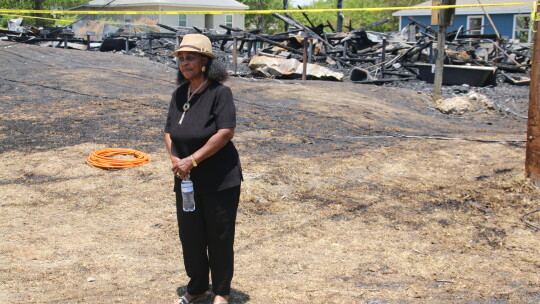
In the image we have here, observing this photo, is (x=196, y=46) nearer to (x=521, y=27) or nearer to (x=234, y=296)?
(x=234, y=296)

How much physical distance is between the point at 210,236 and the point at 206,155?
0.58m

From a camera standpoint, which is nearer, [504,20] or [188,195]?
[188,195]

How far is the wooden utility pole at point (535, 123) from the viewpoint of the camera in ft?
23.2

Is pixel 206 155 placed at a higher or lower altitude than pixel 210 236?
higher

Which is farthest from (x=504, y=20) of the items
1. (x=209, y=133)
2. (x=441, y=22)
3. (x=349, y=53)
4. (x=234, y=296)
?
(x=209, y=133)

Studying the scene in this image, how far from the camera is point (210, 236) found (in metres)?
3.95

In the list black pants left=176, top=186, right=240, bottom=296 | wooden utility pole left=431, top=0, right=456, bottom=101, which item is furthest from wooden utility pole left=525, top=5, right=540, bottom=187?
wooden utility pole left=431, top=0, right=456, bottom=101

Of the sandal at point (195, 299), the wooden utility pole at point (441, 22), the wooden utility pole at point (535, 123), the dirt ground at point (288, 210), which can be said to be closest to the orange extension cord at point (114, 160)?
the dirt ground at point (288, 210)

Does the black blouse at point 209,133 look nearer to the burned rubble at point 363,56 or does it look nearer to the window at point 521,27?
the burned rubble at point 363,56

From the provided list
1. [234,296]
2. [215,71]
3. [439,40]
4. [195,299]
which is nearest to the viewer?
[215,71]

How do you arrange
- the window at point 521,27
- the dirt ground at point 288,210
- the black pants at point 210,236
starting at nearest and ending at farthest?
1. the black pants at point 210,236
2. the dirt ground at point 288,210
3. the window at point 521,27

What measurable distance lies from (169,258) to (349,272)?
1501 mm

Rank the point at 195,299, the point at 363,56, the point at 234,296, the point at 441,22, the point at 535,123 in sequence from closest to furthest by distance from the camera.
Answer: the point at 195,299, the point at 234,296, the point at 535,123, the point at 441,22, the point at 363,56

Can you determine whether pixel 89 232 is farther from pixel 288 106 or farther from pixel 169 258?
pixel 288 106
